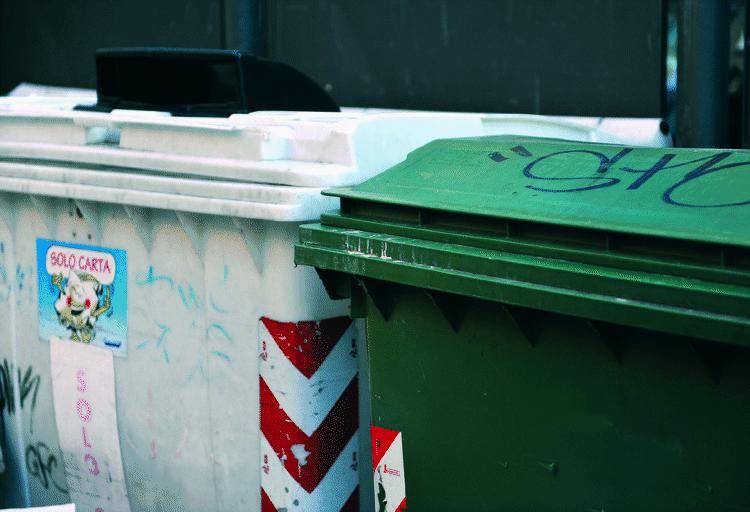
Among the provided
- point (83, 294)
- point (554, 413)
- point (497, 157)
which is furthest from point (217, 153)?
point (554, 413)

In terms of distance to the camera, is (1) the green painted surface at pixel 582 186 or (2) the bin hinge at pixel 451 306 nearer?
(1) the green painted surface at pixel 582 186

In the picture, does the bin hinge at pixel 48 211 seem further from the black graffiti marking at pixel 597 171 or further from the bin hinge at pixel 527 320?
the bin hinge at pixel 527 320

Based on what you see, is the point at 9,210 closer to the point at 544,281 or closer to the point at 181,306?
the point at 181,306

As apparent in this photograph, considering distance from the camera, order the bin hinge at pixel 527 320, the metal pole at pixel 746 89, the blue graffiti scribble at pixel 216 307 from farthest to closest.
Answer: the metal pole at pixel 746 89 < the blue graffiti scribble at pixel 216 307 < the bin hinge at pixel 527 320

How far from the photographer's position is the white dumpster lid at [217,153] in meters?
3.03

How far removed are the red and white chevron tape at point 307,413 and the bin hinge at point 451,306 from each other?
0.46m

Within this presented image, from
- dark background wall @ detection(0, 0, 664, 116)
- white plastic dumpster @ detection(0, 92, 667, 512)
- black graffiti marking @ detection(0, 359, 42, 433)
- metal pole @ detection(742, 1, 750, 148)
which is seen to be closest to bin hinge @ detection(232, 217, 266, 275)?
white plastic dumpster @ detection(0, 92, 667, 512)

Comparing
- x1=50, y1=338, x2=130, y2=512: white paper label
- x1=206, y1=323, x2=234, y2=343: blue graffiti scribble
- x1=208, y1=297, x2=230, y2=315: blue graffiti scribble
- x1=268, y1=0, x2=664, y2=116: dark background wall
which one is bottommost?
x1=50, y1=338, x2=130, y2=512: white paper label

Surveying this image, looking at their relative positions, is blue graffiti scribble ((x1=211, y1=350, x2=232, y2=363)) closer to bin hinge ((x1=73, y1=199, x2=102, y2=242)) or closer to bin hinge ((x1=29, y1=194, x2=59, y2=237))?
bin hinge ((x1=73, y1=199, x2=102, y2=242))

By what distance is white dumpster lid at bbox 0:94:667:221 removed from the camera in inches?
119

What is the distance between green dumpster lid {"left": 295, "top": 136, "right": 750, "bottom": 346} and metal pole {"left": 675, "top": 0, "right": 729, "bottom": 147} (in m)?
1.56

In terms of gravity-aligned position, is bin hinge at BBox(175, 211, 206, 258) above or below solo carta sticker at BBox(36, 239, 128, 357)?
above

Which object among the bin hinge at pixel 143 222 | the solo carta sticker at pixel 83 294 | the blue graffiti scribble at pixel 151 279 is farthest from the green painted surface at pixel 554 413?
the solo carta sticker at pixel 83 294

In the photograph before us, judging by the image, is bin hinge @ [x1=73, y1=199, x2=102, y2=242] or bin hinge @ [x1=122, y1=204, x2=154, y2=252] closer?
bin hinge @ [x1=122, y1=204, x2=154, y2=252]
